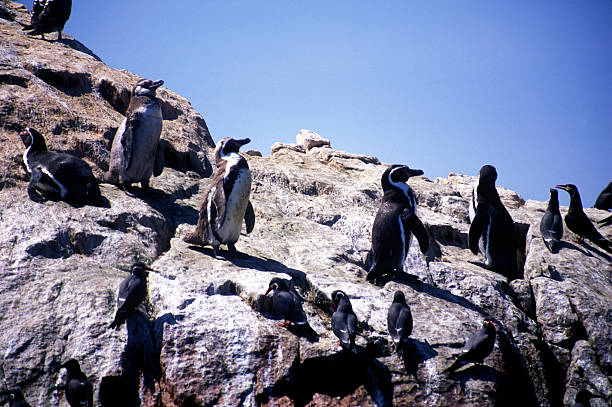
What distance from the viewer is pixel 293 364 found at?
17.0 ft

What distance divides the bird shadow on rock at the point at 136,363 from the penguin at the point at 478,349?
3.02 metres

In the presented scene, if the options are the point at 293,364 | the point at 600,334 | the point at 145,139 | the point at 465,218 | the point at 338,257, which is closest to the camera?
the point at 293,364

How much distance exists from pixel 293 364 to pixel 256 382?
0.41 meters

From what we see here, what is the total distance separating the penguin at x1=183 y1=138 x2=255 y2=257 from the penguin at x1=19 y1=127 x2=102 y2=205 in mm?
1531

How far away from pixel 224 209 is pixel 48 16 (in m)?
8.53

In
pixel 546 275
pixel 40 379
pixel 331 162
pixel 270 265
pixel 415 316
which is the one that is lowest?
pixel 40 379

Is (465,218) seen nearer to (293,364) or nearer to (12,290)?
(293,364)

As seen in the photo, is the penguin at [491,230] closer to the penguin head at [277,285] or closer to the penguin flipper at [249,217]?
the penguin flipper at [249,217]

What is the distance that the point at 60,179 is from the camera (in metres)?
7.12

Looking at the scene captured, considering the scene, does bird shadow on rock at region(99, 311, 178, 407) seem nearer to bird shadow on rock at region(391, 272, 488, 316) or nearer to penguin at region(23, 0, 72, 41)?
bird shadow on rock at region(391, 272, 488, 316)

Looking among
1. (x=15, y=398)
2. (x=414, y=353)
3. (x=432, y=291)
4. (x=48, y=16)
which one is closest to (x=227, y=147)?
(x=432, y=291)

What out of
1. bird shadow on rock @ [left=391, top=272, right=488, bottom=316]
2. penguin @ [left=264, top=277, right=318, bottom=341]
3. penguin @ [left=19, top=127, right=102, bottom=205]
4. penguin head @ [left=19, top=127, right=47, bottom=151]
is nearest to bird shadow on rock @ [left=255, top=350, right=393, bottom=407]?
penguin @ [left=264, top=277, right=318, bottom=341]

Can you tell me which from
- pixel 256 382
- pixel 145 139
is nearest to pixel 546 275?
pixel 256 382

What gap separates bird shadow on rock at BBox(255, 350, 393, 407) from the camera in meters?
Answer: 5.12
